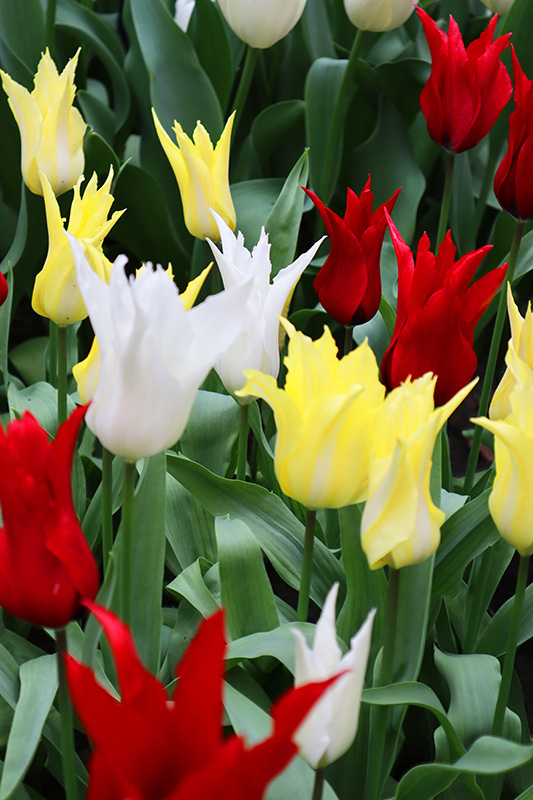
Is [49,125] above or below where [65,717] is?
above

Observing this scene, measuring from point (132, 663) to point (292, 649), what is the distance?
1.21ft

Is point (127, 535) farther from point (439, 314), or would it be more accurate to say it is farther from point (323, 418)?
point (439, 314)

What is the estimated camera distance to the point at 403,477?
559mm

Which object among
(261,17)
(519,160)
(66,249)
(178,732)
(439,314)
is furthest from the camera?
(261,17)

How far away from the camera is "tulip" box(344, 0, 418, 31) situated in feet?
4.47

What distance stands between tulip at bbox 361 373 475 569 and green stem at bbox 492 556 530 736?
0.32 feet

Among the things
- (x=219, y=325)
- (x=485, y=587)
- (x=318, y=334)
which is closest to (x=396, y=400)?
(x=219, y=325)

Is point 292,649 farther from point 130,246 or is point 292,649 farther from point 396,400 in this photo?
point 130,246

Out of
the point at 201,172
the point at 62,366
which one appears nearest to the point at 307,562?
the point at 62,366

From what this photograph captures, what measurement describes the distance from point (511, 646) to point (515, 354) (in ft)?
0.75

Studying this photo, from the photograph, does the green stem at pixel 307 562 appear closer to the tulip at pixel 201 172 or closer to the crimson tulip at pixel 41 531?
the crimson tulip at pixel 41 531

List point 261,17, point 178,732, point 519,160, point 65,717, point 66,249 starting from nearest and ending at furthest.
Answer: point 178,732, point 65,717, point 66,249, point 519,160, point 261,17

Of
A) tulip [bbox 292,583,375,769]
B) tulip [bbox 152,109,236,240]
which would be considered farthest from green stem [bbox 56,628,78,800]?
tulip [bbox 152,109,236,240]

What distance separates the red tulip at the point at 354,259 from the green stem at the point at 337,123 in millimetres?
575
